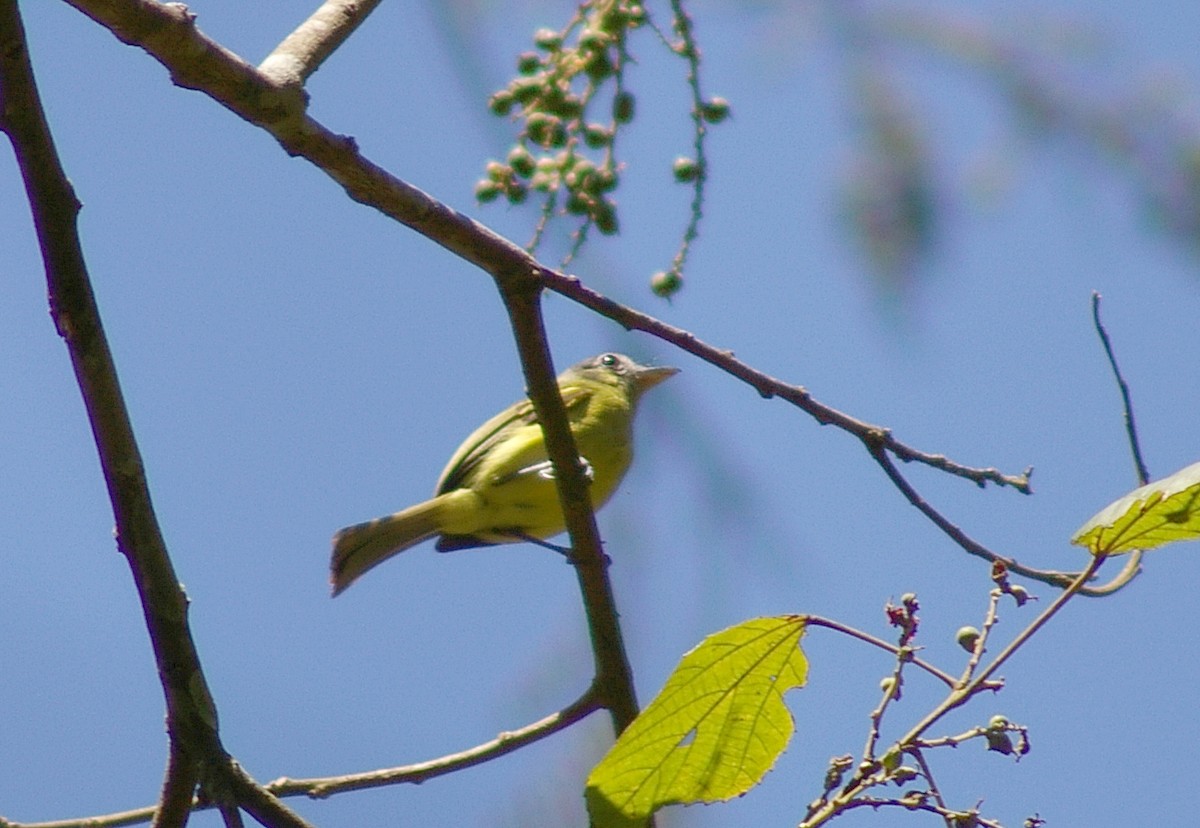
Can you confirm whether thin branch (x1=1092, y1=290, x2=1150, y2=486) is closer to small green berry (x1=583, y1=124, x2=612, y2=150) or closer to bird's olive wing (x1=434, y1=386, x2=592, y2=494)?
small green berry (x1=583, y1=124, x2=612, y2=150)

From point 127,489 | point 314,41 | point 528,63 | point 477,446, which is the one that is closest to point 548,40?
point 528,63

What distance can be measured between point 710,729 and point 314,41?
1.27 m

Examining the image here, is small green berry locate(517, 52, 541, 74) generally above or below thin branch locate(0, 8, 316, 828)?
above

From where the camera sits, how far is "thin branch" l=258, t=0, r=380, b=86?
222 centimetres

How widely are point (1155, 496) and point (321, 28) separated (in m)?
1.50

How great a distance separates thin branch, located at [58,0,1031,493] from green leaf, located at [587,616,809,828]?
1.92 feet

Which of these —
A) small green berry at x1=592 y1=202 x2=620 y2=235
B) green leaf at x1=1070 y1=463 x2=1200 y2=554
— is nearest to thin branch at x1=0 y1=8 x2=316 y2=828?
green leaf at x1=1070 y1=463 x2=1200 y2=554

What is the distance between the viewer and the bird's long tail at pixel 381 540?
456 cm

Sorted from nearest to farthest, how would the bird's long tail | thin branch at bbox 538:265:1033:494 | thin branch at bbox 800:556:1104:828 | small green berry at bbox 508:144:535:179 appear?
1. thin branch at bbox 800:556:1104:828
2. thin branch at bbox 538:265:1033:494
3. small green berry at bbox 508:144:535:179
4. the bird's long tail

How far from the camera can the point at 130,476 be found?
6.20 feet

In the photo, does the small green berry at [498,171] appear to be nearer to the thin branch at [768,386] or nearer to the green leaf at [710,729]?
the thin branch at [768,386]

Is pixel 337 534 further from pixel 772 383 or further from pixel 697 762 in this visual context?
pixel 697 762

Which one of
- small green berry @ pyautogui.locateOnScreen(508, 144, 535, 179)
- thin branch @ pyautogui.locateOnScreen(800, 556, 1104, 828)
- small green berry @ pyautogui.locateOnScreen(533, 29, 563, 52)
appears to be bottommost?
thin branch @ pyautogui.locateOnScreen(800, 556, 1104, 828)

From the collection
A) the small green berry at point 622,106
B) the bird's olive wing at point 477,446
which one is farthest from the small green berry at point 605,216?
the bird's olive wing at point 477,446
